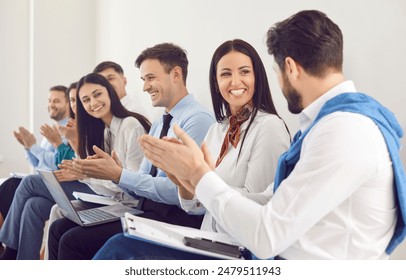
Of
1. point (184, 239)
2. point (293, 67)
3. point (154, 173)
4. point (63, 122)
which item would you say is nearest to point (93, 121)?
point (154, 173)

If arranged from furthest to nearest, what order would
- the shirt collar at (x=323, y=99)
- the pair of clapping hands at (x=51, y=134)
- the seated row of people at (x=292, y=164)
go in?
the pair of clapping hands at (x=51, y=134)
the shirt collar at (x=323, y=99)
the seated row of people at (x=292, y=164)

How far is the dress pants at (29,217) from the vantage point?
6.72 feet

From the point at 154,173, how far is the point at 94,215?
1.02 feet

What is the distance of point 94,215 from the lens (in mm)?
1619

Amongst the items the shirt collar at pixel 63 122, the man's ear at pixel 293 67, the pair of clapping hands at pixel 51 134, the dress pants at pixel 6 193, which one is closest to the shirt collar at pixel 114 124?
the pair of clapping hands at pixel 51 134

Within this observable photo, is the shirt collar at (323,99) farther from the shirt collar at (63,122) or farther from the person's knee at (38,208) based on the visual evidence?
the shirt collar at (63,122)

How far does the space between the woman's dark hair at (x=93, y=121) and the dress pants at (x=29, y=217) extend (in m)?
0.21

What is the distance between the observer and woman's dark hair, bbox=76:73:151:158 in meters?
2.28

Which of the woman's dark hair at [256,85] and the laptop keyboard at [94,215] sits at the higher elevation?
the woman's dark hair at [256,85]

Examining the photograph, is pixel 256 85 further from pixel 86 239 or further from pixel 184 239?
pixel 86 239

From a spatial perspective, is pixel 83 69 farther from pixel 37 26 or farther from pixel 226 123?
pixel 226 123

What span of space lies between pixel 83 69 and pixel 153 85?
1.68 m

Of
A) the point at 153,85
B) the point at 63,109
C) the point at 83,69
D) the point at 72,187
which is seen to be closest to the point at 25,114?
the point at 63,109

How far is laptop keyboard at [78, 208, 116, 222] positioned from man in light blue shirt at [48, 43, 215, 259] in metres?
0.05
